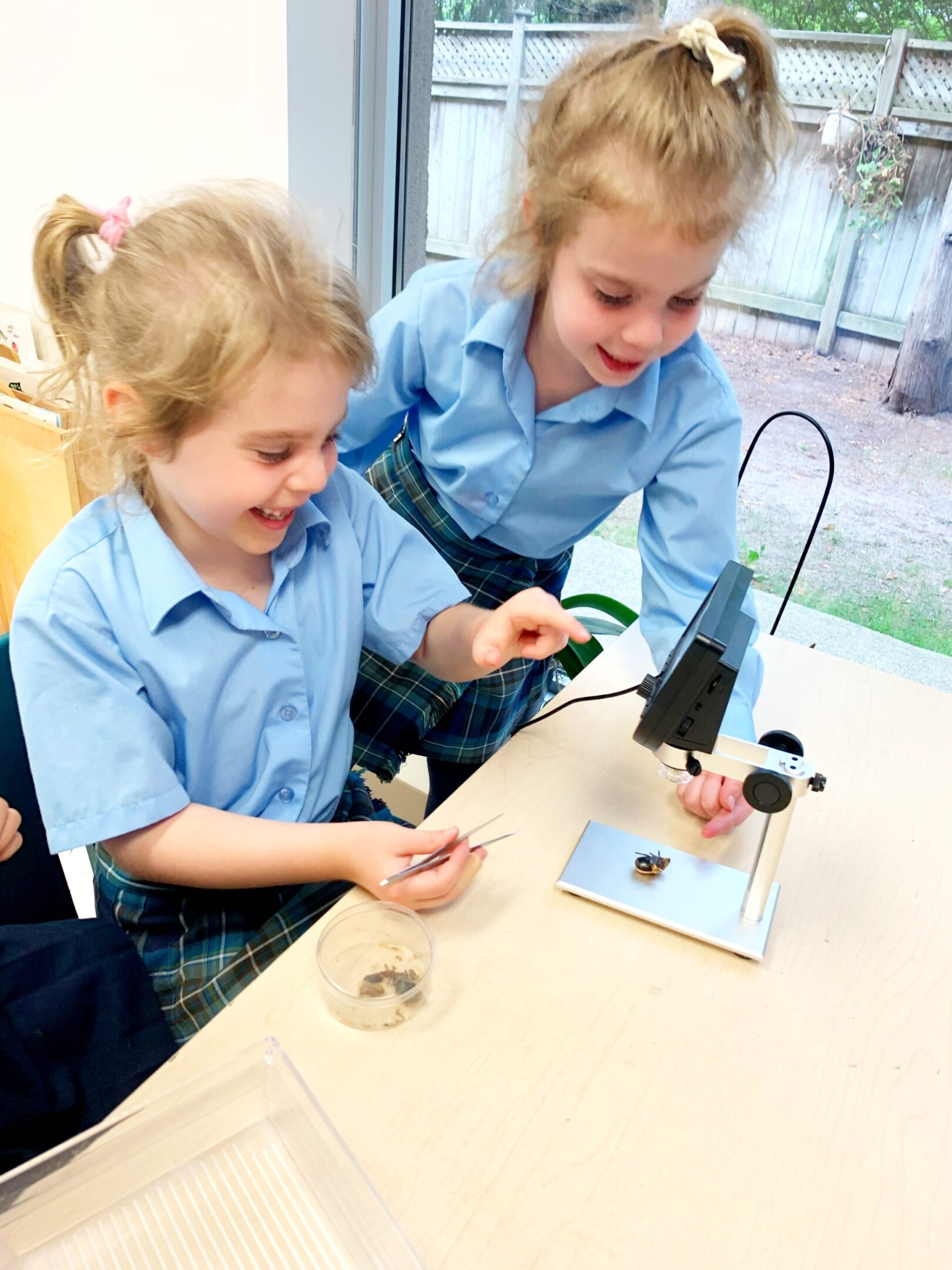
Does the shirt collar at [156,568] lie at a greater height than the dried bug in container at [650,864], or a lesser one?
greater

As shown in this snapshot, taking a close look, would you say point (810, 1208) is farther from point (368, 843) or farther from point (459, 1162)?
point (368, 843)

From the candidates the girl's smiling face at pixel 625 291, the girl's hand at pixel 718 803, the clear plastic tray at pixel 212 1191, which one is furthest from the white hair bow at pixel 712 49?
the clear plastic tray at pixel 212 1191

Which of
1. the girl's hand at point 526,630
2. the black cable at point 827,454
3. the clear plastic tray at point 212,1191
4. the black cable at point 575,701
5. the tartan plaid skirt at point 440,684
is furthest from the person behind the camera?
the black cable at point 827,454

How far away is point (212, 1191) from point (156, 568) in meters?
0.48

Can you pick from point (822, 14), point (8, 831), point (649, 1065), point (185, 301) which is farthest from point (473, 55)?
point (649, 1065)

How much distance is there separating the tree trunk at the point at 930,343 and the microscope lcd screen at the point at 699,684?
2.75ft

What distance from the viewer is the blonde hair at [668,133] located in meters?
0.80

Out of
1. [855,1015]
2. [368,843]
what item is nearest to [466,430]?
[368,843]

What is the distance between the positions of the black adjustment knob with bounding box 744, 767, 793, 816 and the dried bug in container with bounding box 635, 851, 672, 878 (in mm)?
122

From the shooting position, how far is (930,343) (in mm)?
1354

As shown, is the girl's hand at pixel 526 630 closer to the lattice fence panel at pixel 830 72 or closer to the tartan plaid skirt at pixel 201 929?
the tartan plaid skirt at pixel 201 929

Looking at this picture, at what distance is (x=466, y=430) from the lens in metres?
1.09

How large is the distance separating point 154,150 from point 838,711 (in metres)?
1.48

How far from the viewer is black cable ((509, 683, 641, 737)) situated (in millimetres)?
981
